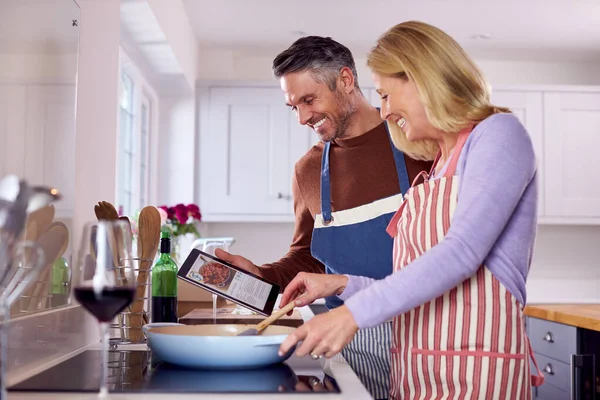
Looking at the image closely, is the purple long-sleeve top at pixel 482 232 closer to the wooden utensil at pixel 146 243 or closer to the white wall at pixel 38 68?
the wooden utensil at pixel 146 243

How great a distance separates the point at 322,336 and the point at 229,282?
59 centimetres

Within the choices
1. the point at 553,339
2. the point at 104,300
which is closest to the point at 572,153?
the point at 553,339

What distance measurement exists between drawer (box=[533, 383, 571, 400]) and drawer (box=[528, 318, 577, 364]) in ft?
0.44

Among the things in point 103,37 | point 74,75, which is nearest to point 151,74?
point 103,37

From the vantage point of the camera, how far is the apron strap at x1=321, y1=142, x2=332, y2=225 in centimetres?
200

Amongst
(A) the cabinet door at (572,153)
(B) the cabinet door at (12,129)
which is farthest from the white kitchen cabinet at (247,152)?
(B) the cabinet door at (12,129)

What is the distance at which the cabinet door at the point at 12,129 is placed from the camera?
3.59 ft

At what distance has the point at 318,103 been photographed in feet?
6.61

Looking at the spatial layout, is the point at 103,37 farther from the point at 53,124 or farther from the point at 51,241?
the point at 51,241

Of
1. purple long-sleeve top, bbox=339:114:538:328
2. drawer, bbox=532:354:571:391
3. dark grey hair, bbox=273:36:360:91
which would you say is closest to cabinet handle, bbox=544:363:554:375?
drawer, bbox=532:354:571:391

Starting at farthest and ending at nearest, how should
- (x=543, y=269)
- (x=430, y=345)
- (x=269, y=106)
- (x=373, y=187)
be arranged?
(x=543, y=269), (x=269, y=106), (x=373, y=187), (x=430, y=345)

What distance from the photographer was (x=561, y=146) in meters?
4.41

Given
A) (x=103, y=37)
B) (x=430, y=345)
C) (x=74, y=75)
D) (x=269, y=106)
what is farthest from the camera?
(x=269, y=106)

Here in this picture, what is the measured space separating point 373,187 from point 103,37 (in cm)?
83
